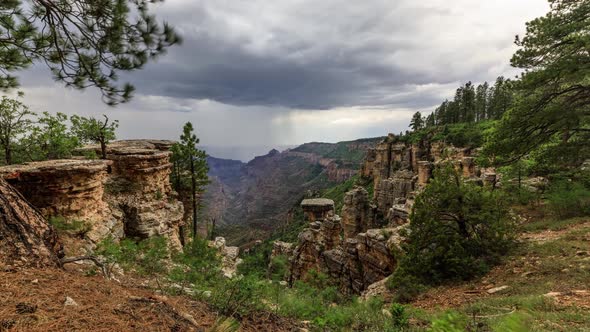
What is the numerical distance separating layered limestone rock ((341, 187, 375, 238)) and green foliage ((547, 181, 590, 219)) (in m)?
22.7

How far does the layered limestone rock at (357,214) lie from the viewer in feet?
120

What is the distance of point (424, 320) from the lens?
6.43 meters

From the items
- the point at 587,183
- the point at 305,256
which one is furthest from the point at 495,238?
the point at 305,256

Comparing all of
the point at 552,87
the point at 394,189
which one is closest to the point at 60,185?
the point at 552,87

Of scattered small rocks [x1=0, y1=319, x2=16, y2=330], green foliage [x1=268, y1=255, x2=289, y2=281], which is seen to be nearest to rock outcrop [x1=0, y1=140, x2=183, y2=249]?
green foliage [x1=268, y1=255, x2=289, y2=281]

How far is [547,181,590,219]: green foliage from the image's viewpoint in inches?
553

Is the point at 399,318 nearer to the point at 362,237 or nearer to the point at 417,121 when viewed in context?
the point at 362,237

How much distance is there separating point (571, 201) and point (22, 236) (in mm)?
21549

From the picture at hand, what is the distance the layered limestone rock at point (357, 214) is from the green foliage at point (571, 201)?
2275 cm

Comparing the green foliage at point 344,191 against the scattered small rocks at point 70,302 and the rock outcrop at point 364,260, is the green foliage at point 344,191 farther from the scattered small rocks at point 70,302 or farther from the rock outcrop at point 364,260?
the scattered small rocks at point 70,302

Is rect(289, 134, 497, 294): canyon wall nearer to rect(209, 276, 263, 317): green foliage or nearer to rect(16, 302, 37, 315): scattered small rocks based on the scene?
rect(209, 276, 263, 317): green foliage

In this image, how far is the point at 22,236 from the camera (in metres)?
5.20

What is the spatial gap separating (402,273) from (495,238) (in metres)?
3.88

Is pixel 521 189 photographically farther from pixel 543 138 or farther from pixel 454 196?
pixel 454 196
